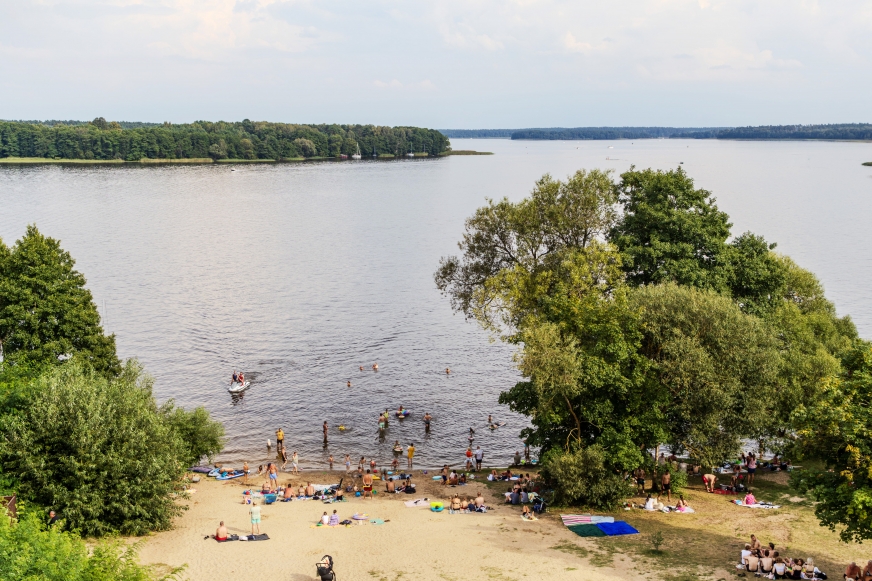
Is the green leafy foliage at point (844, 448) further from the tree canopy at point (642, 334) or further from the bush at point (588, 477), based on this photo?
the bush at point (588, 477)

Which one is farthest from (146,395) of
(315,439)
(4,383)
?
(315,439)

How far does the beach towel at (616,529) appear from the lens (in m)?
29.1

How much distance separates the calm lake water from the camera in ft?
163

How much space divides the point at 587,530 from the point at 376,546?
855 centimetres

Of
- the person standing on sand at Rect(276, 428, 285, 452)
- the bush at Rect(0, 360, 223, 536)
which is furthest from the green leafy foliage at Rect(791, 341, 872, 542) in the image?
the person standing on sand at Rect(276, 428, 285, 452)

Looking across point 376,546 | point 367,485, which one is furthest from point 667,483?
point 367,485

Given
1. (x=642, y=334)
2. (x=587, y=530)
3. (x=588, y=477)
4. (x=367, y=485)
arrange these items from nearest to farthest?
(x=587, y=530)
(x=588, y=477)
(x=642, y=334)
(x=367, y=485)

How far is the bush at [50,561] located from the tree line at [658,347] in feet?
57.1

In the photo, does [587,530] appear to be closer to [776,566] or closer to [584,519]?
[584,519]

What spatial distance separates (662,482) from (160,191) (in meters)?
156

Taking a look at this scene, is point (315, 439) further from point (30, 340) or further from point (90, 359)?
point (30, 340)

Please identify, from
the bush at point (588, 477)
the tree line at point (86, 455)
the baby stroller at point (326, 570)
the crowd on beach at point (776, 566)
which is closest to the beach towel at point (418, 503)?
the bush at point (588, 477)

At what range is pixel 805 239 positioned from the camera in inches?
4190

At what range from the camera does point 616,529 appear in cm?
2941
